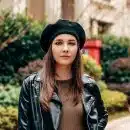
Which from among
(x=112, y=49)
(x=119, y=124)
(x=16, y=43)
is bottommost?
(x=119, y=124)

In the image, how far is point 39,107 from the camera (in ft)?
12.1

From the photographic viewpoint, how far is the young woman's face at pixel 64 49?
379 centimetres

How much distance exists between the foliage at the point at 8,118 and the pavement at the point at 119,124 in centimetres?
283

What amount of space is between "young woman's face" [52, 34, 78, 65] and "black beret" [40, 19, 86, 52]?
32 mm

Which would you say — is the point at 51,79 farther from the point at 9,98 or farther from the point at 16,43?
the point at 16,43

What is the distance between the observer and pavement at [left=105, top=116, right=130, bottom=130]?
12328mm

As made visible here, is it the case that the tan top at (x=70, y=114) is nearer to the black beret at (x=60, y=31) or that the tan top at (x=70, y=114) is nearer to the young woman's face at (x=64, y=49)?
the young woman's face at (x=64, y=49)

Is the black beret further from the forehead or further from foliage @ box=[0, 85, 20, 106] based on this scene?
foliage @ box=[0, 85, 20, 106]

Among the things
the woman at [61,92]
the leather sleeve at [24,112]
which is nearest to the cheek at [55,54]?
the woman at [61,92]

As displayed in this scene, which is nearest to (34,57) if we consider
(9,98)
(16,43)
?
(16,43)

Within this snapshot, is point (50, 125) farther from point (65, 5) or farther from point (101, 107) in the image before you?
point (65, 5)

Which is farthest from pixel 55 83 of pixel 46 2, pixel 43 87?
pixel 46 2

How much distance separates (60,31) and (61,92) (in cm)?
39

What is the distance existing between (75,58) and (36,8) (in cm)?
2008
